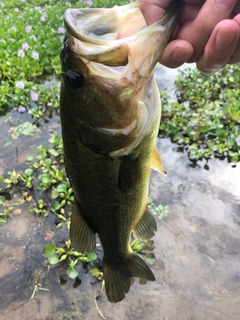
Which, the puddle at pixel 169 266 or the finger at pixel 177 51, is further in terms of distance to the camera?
the puddle at pixel 169 266

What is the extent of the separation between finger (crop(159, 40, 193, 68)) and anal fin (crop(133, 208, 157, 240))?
950 millimetres

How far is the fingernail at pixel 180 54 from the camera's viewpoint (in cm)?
140

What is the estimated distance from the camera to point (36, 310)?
8.91 feet

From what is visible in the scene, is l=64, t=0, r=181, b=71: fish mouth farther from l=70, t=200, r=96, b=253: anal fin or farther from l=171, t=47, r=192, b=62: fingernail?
l=70, t=200, r=96, b=253: anal fin

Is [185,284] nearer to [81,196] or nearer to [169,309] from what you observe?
[169,309]

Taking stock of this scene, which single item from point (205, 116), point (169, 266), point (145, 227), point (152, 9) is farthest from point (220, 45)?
point (205, 116)

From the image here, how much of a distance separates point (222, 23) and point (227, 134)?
3.16 metres

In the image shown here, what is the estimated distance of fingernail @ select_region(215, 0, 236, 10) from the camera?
1274 mm

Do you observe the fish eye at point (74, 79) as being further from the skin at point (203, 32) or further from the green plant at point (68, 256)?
the green plant at point (68, 256)

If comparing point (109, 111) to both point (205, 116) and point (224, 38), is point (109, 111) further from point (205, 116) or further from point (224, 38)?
point (205, 116)

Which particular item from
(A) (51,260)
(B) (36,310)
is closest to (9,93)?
(A) (51,260)

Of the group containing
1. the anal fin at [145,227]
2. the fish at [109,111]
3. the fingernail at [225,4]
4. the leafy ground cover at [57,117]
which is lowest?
the leafy ground cover at [57,117]

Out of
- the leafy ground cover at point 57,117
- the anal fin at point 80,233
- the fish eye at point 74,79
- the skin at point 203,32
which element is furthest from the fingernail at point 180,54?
the leafy ground cover at point 57,117

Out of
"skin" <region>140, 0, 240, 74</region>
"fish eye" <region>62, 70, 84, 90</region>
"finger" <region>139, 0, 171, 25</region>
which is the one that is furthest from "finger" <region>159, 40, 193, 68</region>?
"fish eye" <region>62, 70, 84, 90</region>
